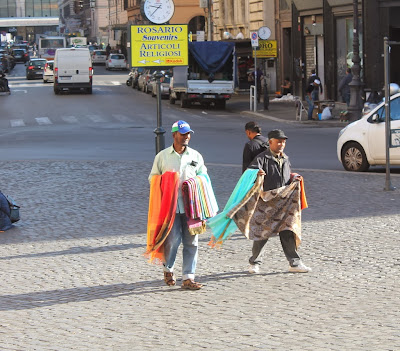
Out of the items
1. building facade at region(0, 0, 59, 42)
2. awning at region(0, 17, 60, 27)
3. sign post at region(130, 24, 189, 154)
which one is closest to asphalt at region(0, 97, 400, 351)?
sign post at region(130, 24, 189, 154)

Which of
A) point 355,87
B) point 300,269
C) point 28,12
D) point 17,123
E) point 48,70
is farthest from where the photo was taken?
point 28,12

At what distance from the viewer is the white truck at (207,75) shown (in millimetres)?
40250

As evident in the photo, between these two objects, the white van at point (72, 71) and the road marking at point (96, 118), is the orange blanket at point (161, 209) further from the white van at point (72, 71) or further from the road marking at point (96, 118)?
the white van at point (72, 71)

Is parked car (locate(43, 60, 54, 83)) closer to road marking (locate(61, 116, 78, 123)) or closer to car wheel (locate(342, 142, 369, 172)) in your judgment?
Result: road marking (locate(61, 116, 78, 123))

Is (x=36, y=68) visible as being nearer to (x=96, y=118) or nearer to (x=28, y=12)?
(x=96, y=118)

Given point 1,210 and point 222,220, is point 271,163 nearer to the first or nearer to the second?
point 222,220

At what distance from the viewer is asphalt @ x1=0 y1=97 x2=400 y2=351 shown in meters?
7.39

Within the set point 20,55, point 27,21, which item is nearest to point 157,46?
point 20,55

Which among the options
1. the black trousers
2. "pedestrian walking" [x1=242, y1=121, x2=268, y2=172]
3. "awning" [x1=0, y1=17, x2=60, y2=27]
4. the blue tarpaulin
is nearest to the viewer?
the black trousers

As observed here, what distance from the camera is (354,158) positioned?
18516 mm

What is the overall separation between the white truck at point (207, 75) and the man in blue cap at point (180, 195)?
30951mm

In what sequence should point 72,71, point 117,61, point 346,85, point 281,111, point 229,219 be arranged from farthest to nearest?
point 117,61 → point 72,71 → point 281,111 → point 346,85 → point 229,219

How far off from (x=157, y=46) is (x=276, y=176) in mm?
4753

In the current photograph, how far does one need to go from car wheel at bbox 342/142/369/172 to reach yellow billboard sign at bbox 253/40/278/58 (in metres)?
20.6
